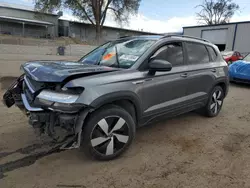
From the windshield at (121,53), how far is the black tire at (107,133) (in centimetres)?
77

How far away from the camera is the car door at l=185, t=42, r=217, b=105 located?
377 cm

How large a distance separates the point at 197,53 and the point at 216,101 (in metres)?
1.27

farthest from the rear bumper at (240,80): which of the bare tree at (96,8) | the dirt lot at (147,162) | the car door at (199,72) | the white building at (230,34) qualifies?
the bare tree at (96,8)

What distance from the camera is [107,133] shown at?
8.66ft

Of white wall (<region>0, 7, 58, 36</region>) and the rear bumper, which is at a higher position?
white wall (<region>0, 7, 58, 36</region>)

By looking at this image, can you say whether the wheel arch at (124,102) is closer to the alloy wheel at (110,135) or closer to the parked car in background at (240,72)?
A: the alloy wheel at (110,135)

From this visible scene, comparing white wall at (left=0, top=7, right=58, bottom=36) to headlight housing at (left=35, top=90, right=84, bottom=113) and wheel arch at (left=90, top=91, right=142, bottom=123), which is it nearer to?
wheel arch at (left=90, top=91, right=142, bottom=123)

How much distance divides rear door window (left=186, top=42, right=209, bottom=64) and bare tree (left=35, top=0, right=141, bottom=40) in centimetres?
3150

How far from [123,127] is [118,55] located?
1207 mm

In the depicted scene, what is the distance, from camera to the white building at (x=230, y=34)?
2327cm

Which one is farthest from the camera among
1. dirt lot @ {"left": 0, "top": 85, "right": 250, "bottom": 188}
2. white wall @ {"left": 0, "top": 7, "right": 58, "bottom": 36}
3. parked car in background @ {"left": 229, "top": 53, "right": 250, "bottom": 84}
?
white wall @ {"left": 0, "top": 7, "right": 58, "bottom": 36}

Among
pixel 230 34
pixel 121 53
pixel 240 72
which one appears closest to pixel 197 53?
pixel 121 53

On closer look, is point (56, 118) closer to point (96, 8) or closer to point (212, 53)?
point (212, 53)

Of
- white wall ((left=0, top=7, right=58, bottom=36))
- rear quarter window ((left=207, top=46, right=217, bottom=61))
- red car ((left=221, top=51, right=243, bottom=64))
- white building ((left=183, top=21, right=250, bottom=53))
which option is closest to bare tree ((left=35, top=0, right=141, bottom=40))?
white wall ((left=0, top=7, right=58, bottom=36))
